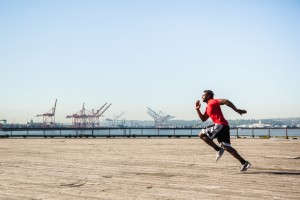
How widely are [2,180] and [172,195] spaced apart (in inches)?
108

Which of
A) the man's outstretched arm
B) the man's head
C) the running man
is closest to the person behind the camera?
the man's outstretched arm

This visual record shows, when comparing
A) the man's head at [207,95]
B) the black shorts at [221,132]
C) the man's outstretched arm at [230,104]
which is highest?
the man's head at [207,95]

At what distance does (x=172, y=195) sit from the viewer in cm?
387

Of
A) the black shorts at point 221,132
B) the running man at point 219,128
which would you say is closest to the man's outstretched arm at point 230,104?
the running man at point 219,128

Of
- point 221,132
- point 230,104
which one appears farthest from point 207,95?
point 221,132

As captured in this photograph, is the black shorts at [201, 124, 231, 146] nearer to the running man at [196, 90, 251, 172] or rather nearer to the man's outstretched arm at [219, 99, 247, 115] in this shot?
the running man at [196, 90, 251, 172]

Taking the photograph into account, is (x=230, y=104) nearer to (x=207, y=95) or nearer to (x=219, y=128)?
(x=219, y=128)

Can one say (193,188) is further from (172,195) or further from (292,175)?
(292,175)

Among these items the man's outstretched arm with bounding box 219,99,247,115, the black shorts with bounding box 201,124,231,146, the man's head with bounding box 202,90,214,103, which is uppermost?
the man's head with bounding box 202,90,214,103

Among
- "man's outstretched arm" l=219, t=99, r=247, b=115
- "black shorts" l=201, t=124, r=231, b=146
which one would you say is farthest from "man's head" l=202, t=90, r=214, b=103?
"black shorts" l=201, t=124, r=231, b=146

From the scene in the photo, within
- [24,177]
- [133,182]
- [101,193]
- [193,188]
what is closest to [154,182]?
[133,182]

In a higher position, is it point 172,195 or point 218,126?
point 218,126

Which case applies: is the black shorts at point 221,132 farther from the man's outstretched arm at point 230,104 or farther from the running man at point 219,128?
the man's outstretched arm at point 230,104

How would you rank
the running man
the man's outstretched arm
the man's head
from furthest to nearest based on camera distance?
the man's head
the running man
the man's outstretched arm
